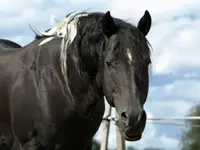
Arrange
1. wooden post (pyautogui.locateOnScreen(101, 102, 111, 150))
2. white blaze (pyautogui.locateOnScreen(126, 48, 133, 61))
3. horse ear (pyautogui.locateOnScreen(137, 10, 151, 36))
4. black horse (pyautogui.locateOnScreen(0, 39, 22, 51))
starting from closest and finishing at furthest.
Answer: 1. white blaze (pyautogui.locateOnScreen(126, 48, 133, 61))
2. horse ear (pyautogui.locateOnScreen(137, 10, 151, 36))
3. black horse (pyautogui.locateOnScreen(0, 39, 22, 51))
4. wooden post (pyautogui.locateOnScreen(101, 102, 111, 150))

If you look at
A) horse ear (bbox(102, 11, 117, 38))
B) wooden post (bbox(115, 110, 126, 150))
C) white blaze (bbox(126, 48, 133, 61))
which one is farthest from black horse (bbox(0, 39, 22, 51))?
white blaze (bbox(126, 48, 133, 61))

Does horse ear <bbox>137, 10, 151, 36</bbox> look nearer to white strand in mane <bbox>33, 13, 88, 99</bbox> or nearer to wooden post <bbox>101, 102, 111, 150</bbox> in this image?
white strand in mane <bbox>33, 13, 88, 99</bbox>

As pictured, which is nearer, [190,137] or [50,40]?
[50,40]

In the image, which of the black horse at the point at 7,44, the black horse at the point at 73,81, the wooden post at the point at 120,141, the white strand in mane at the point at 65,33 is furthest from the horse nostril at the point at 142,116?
the wooden post at the point at 120,141

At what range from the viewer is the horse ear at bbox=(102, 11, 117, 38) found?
11.6 ft

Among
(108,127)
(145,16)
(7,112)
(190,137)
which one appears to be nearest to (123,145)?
(108,127)

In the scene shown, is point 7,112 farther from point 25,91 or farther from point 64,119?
point 64,119

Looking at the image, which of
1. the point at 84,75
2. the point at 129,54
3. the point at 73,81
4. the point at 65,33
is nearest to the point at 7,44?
the point at 65,33

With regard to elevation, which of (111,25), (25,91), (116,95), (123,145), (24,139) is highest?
(111,25)

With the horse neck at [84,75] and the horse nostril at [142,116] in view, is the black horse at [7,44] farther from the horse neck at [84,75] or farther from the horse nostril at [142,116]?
the horse nostril at [142,116]

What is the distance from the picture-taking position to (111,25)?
3.57 metres

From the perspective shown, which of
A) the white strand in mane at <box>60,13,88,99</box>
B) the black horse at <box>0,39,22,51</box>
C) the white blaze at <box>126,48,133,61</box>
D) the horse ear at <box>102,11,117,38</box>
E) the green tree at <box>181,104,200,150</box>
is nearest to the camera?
the white blaze at <box>126,48,133,61</box>

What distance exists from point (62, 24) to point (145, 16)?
88 centimetres

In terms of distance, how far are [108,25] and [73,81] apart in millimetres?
583
